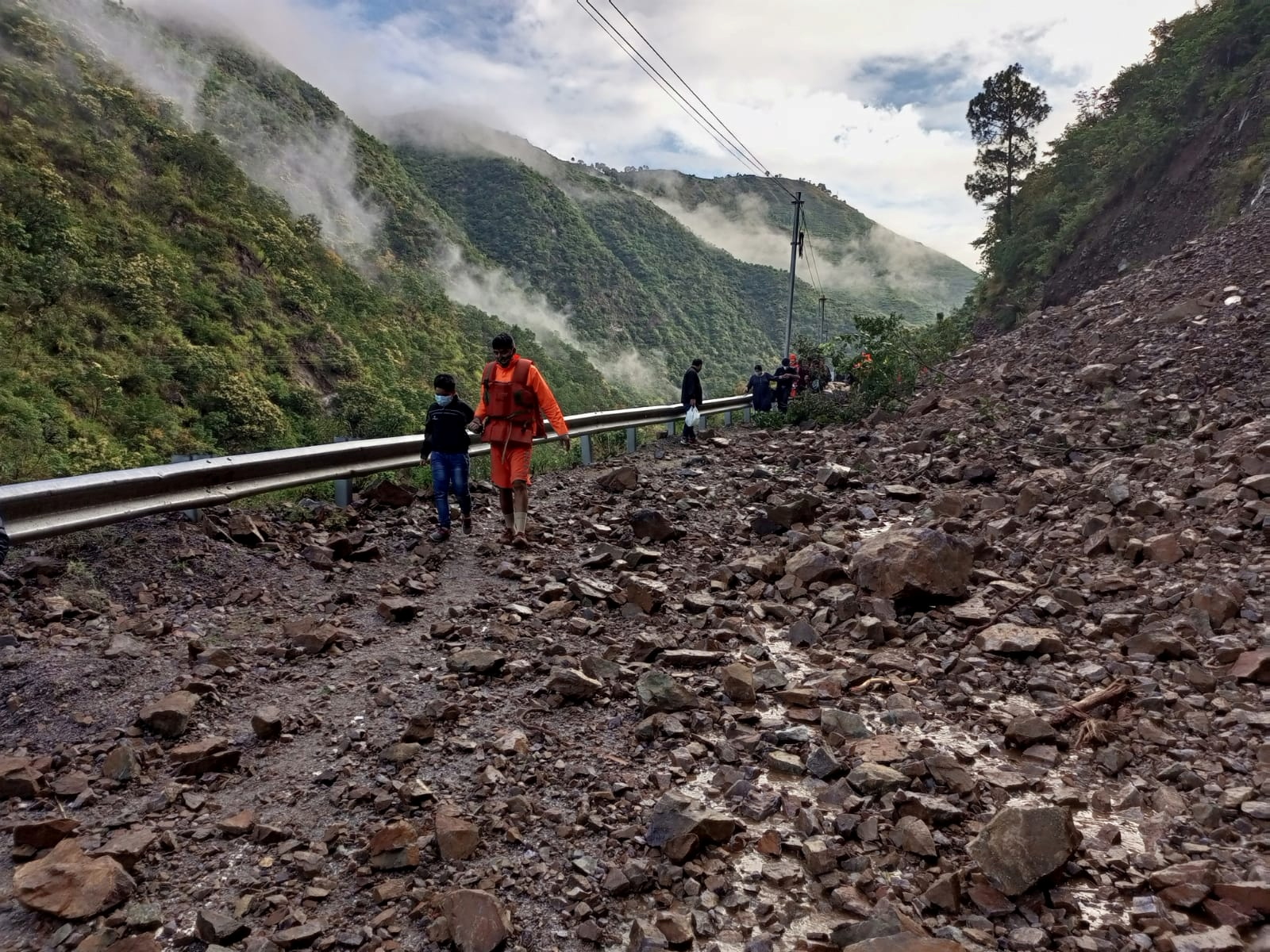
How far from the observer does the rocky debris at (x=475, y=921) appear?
81.4 inches

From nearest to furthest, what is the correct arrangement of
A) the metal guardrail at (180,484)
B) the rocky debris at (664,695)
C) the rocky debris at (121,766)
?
1. the rocky debris at (121,766)
2. the rocky debris at (664,695)
3. the metal guardrail at (180,484)

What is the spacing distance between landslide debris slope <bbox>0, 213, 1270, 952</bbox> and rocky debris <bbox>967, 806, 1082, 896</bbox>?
0.01 metres

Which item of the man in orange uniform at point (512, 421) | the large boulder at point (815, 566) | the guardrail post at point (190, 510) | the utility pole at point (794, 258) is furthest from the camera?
the utility pole at point (794, 258)

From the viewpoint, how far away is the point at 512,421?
22.0 ft

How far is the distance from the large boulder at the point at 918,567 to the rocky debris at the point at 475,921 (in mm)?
3139

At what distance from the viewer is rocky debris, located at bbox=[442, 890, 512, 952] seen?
6.79 ft

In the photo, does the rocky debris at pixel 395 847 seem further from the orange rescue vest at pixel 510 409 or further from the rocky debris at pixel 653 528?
the orange rescue vest at pixel 510 409

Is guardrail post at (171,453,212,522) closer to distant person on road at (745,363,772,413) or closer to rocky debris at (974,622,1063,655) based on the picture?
rocky debris at (974,622,1063,655)

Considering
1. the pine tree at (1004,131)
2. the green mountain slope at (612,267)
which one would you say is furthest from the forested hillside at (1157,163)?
the green mountain slope at (612,267)

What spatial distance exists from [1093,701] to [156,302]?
2221cm

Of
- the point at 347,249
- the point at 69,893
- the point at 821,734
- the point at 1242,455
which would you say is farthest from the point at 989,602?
the point at 347,249

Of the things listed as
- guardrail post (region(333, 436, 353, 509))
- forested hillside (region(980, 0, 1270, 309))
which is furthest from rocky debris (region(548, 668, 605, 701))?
forested hillside (region(980, 0, 1270, 309))

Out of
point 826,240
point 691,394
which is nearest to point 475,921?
point 691,394

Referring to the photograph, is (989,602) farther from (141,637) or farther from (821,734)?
(141,637)
